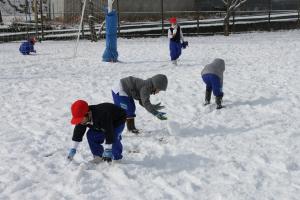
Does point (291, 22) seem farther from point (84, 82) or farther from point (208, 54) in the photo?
point (84, 82)

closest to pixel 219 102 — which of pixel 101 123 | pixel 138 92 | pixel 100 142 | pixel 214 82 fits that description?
pixel 214 82

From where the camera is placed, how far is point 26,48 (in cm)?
1595

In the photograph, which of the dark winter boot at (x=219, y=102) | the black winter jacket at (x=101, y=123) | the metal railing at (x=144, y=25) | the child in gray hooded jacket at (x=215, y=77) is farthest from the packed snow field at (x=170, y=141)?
the metal railing at (x=144, y=25)

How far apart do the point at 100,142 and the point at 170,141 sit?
1.30 meters

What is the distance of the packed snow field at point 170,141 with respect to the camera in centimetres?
446

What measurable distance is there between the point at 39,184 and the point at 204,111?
3.76m

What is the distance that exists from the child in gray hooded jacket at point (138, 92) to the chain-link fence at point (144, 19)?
15436mm

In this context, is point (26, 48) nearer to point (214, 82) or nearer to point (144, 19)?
point (214, 82)

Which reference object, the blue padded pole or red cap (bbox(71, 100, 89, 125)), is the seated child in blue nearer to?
the blue padded pole

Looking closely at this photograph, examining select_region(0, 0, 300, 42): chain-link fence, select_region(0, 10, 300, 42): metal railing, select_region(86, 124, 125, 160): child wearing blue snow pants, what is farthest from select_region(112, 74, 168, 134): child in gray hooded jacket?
select_region(0, 10, 300, 42): metal railing

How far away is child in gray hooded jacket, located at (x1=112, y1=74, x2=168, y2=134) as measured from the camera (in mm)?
5664

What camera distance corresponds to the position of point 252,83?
9836 mm

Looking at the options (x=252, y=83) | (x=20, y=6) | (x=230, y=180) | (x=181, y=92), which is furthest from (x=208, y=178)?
(x=20, y=6)

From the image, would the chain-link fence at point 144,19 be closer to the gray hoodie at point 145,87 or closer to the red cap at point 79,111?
the gray hoodie at point 145,87
